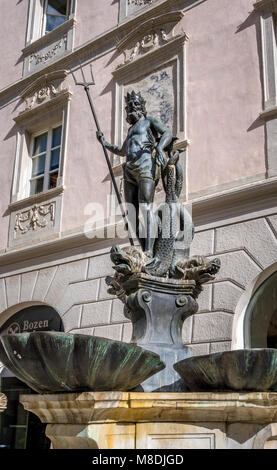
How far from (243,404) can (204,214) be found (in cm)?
483

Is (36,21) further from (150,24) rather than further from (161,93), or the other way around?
(161,93)

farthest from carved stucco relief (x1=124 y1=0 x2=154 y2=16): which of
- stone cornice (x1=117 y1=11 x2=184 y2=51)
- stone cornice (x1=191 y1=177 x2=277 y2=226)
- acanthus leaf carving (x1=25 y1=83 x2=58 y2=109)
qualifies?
stone cornice (x1=191 y1=177 x2=277 y2=226)

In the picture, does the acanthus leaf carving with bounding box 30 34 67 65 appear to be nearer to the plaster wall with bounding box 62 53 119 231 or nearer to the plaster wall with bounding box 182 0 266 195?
the plaster wall with bounding box 62 53 119 231

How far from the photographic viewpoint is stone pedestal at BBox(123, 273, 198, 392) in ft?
13.5

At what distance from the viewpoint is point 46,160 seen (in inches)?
432

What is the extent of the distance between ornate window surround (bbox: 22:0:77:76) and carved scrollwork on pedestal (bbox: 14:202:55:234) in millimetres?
3241

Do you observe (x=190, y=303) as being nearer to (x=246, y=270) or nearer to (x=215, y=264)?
(x=215, y=264)

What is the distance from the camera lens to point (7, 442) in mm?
9734

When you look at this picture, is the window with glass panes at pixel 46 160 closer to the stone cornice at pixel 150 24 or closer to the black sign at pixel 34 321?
the stone cornice at pixel 150 24

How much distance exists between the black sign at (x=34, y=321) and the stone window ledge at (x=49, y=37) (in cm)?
573
